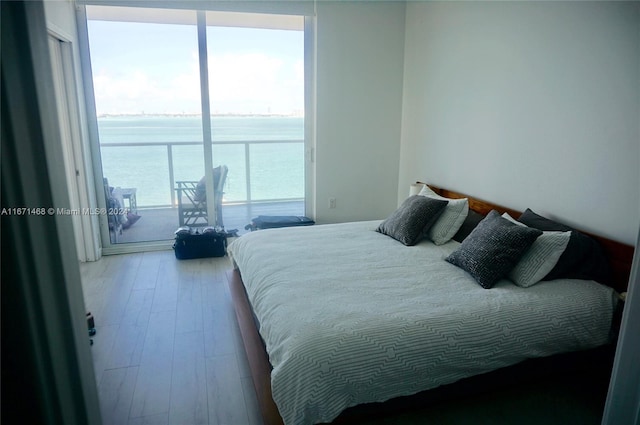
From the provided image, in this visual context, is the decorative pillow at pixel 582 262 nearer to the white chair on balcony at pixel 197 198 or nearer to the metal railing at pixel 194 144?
the metal railing at pixel 194 144

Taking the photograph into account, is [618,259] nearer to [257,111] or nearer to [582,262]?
[582,262]

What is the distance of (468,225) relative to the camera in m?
3.07

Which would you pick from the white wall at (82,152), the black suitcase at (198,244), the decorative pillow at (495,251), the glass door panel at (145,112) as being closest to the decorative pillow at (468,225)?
the decorative pillow at (495,251)

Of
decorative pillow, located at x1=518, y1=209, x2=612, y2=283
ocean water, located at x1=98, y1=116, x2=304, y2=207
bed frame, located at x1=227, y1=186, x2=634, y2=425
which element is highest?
ocean water, located at x1=98, y1=116, x2=304, y2=207

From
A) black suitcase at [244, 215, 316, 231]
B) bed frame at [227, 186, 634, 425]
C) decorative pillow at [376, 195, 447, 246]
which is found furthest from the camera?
black suitcase at [244, 215, 316, 231]

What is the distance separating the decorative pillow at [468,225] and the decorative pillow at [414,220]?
20 centimetres

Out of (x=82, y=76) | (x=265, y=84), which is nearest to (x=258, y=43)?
(x=265, y=84)

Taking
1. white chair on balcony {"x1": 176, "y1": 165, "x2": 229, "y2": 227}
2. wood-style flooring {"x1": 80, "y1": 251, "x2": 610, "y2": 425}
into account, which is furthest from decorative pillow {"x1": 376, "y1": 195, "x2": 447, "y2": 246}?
white chair on balcony {"x1": 176, "y1": 165, "x2": 229, "y2": 227}

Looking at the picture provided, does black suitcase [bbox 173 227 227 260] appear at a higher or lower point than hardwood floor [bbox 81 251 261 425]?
higher

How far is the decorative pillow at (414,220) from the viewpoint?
3.03 meters

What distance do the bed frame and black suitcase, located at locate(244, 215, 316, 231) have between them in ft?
6.25

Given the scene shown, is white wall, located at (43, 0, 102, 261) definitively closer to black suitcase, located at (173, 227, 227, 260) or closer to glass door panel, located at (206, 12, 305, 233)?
black suitcase, located at (173, 227, 227, 260)

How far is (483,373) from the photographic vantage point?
1934mm

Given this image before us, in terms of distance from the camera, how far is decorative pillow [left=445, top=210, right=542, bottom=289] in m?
2.30
